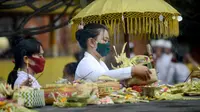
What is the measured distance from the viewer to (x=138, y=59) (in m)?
6.71

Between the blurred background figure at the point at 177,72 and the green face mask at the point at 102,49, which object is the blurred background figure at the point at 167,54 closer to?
the blurred background figure at the point at 177,72

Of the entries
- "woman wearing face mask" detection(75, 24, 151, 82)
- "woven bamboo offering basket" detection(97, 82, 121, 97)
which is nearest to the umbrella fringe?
"woman wearing face mask" detection(75, 24, 151, 82)

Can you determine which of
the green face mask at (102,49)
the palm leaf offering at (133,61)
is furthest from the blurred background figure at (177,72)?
the green face mask at (102,49)

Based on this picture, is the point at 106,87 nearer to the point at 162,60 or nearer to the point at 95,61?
the point at 95,61

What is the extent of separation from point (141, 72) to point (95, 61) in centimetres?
59

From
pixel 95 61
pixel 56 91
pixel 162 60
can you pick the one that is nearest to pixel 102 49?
pixel 95 61

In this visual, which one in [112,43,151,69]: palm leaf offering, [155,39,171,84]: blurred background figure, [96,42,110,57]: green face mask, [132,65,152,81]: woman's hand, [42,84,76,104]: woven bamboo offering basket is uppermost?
[155,39,171,84]: blurred background figure

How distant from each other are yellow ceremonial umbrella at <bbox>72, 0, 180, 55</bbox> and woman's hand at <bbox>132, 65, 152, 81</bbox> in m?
1.81

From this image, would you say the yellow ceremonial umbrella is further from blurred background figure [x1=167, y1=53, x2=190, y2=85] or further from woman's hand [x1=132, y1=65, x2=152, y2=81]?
blurred background figure [x1=167, y1=53, x2=190, y2=85]

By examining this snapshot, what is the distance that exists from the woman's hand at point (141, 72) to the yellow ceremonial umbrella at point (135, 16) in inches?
71.1

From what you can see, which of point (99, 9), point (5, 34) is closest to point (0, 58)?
point (5, 34)

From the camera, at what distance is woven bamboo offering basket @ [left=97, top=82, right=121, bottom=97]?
5930 mm

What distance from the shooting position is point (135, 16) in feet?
26.3

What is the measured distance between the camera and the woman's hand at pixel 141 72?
6055mm
